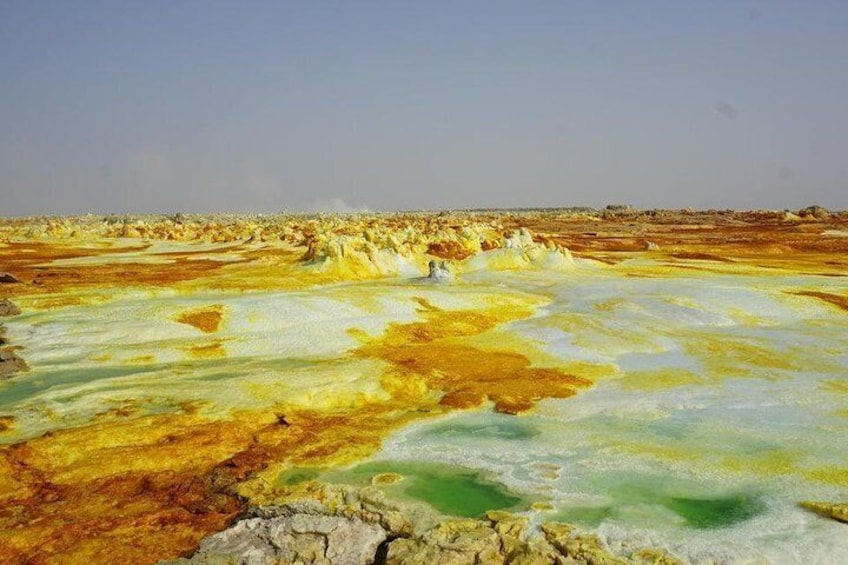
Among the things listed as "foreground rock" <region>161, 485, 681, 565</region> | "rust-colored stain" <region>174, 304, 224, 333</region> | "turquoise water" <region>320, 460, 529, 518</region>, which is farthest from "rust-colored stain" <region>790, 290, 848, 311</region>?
"rust-colored stain" <region>174, 304, 224, 333</region>

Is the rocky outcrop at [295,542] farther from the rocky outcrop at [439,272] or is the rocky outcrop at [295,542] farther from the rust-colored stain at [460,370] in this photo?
the rocky outcrop at [439,272]

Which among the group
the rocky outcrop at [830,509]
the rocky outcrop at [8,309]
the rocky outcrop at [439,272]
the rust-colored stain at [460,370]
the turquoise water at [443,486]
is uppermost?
the rocky outcrop at [439,272]

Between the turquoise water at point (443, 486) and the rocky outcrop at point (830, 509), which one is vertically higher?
the rocky outcrop at point (830, 509)

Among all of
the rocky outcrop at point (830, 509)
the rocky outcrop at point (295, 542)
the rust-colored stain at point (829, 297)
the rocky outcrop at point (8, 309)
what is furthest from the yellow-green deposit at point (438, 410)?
the rocky outcrop at point (295, 542)

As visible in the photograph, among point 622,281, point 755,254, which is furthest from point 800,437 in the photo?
point 755,254

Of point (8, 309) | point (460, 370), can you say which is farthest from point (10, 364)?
point (460, 370)

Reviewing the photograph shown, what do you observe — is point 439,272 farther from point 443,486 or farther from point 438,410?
point 443,486

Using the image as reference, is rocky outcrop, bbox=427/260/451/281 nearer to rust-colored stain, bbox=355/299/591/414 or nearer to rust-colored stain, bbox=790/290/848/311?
rust-colored stain, bbox=355/299/591/414
